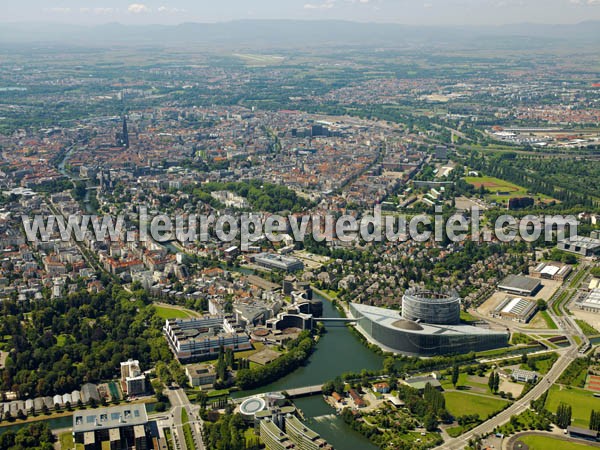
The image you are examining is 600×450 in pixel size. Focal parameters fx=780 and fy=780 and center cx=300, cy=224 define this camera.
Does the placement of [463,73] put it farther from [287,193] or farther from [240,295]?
[240,295]

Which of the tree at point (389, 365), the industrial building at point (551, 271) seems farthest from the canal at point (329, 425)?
the industrial building at point (551, 271)

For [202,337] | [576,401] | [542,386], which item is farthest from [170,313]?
[576,401]

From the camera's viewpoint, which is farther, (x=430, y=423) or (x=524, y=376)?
(x=524, y=376)

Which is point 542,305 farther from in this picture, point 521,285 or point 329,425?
point 329,425

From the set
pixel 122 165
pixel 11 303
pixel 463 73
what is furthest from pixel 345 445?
pixel 463 73

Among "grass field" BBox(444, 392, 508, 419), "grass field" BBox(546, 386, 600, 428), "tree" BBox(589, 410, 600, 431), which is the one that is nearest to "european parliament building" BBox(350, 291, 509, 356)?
"grass field" BBox(444, 392, 508, 419)
